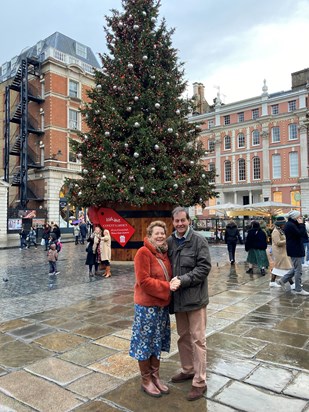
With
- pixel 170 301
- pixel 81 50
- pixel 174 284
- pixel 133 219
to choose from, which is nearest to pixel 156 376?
pixel 170 301

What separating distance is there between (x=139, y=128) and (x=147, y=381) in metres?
9.84

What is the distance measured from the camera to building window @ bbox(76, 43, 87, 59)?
41500 millimetres

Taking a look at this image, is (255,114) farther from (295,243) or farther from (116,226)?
(295,243)

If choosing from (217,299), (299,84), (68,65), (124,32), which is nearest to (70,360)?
(217,299)

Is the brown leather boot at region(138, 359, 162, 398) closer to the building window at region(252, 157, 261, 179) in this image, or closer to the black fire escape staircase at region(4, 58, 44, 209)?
the black fire escape staircase at region(4, 58, 44, 209)

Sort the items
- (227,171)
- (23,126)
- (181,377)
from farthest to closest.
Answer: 1. (227,171)
2. (23,126)
3. (181,377)

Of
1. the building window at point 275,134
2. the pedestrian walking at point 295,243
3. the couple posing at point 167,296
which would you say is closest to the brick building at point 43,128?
the building window at point 275,134

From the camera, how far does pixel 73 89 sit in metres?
36.5

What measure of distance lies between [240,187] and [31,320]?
45.3 meters

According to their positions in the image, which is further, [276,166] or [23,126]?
[276,166]

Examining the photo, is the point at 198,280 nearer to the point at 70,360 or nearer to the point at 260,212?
the point at 70,360

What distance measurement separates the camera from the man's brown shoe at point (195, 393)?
10.3ft

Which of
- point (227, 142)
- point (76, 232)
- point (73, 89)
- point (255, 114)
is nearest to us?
point (76, 232)

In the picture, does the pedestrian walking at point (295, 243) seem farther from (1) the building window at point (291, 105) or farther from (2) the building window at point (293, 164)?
(1) the building window at point (291, 105)
